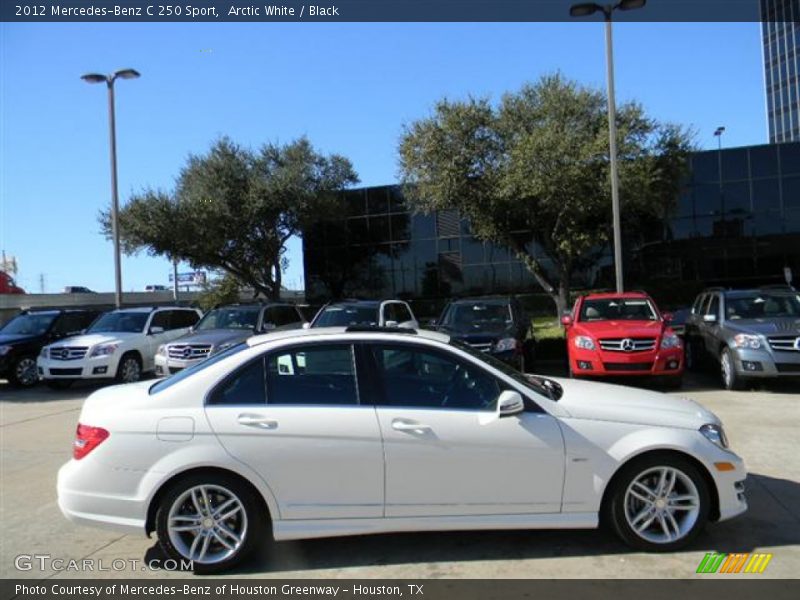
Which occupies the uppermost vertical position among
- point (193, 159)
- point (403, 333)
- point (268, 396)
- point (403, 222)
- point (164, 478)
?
point (193, 159)

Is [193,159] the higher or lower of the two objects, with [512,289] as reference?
higher

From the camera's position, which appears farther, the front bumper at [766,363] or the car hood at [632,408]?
the front bumper at [766,363]

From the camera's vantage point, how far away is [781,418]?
8.77 meters

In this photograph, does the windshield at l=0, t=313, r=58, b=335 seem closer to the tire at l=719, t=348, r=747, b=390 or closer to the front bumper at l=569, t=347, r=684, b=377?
the front bumper at l=569, t=347, r=684, b=377

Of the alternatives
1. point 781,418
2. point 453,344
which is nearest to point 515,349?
point 781,418

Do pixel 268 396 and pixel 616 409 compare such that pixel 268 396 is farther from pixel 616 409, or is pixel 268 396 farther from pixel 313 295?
pixel 313 295

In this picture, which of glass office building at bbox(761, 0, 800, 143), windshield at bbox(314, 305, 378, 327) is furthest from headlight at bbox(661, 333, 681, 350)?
glass office building at bbox(761, 0, 800, 143)

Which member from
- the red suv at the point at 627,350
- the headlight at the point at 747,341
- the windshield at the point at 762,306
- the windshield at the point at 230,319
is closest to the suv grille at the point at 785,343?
the headlight at the point at 747,341

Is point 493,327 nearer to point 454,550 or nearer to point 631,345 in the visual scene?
point 631,345

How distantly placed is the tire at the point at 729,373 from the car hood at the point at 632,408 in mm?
6507

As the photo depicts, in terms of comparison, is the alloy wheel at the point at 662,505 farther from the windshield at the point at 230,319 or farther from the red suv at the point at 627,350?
the windshield at the point at 230,319

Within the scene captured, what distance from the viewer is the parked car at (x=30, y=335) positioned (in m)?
15.1

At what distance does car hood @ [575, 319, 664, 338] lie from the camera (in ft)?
35.3

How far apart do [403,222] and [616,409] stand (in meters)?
28.9
